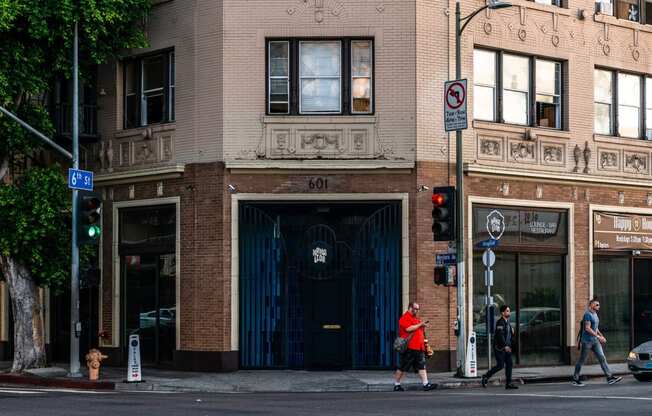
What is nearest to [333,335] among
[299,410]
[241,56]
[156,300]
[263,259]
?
[263,259]

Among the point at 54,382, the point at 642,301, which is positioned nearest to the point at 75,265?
the point at 54,382

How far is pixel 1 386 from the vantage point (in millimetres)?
24875

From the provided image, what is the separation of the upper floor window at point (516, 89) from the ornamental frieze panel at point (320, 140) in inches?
117

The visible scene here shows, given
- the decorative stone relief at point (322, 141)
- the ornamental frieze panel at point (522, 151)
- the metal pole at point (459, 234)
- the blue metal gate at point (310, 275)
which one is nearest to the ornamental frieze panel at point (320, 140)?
the decorative stone relief at point (322, 141)

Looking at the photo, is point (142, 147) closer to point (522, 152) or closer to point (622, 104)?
point (522, 152)

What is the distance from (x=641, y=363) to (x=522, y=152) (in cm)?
650

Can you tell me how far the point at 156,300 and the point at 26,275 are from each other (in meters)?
3.39

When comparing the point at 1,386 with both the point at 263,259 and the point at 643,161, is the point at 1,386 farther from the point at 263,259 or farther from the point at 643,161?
the point at 643,161

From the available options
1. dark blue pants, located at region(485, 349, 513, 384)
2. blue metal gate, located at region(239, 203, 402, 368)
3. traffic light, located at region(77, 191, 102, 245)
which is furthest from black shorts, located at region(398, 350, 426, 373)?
traffic light, located at region(77, 191, 102, 245)

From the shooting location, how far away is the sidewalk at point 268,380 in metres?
24.1

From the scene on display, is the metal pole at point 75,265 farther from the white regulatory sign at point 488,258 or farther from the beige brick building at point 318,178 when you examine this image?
the white regulatory sign at point 488,258

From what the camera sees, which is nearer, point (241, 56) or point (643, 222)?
point (241, 56)

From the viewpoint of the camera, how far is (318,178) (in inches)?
1076

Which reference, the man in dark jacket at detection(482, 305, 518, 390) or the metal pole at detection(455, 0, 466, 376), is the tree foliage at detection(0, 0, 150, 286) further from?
the man in dark jacket at detection(482, 305, 518, 390)
